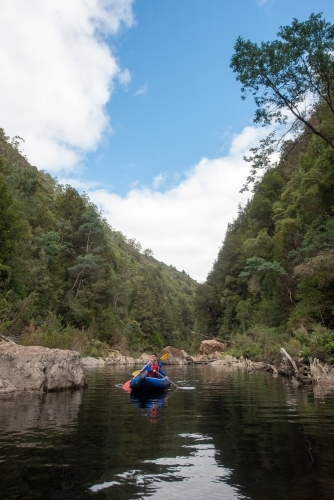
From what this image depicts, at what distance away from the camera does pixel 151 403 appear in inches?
402

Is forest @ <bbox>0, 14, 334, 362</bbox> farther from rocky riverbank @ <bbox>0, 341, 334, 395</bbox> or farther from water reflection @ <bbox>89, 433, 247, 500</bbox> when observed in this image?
water reflection @ <bbox>89, 433, 247, 500</bbox>

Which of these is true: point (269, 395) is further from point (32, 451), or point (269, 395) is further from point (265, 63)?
point (265, 63)

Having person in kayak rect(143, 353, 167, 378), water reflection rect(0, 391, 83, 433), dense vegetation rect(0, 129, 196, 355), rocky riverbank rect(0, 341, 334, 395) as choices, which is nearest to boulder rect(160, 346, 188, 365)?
dense vegetation rect(0, 129, 196, 355)

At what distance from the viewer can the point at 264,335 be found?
25641 millimetres

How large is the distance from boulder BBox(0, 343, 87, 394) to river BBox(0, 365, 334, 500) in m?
1.68

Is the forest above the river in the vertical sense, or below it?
above

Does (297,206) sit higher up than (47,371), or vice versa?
(297,206)

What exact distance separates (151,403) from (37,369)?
3.48m

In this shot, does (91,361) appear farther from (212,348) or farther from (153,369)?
(153,369)

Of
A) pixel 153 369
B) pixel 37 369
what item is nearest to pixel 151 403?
pixel 37 369

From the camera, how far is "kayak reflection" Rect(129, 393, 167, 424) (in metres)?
8.03

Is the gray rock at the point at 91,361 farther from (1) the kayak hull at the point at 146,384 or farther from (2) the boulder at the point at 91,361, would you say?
(1) the kayak hull at the point at 146,384

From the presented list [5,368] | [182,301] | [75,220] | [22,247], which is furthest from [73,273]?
[182,301]

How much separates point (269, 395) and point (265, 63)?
11.3 metres
